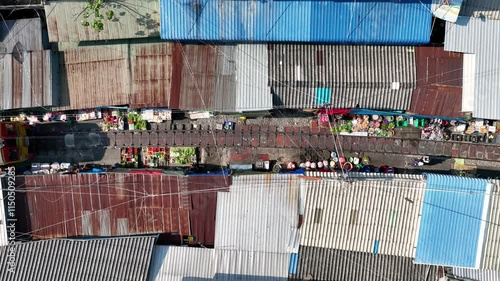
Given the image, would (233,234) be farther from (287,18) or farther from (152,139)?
(287,18)

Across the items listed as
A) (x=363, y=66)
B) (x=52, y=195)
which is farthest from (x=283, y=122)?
(x=52, y=195)

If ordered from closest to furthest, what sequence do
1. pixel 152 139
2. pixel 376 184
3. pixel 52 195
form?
1. pixel 376 184
2. pixel 52 195
3. pixel 152 139

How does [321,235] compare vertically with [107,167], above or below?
below

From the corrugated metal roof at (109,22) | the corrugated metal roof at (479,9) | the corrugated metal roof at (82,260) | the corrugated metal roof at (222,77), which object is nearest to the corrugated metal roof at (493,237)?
the corrugated metal roof at (479,9)

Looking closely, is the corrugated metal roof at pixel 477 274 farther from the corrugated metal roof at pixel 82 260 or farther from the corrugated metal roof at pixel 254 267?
the corrugated metal roof at pixel 82 260

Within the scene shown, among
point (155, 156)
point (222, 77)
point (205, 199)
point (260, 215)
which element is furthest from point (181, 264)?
point (222, 77)

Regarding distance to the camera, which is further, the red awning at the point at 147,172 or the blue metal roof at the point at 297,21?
the red awning at the point at 147,172

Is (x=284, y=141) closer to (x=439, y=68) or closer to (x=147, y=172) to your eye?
(x=147, y=172)
